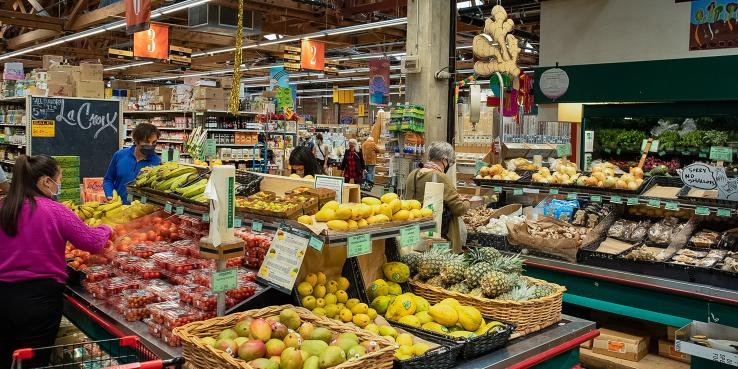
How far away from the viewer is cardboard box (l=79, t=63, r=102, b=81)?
30.8ft

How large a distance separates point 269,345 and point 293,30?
1383 centimetres

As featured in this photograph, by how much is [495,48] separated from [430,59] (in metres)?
1.63

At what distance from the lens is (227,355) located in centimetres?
231

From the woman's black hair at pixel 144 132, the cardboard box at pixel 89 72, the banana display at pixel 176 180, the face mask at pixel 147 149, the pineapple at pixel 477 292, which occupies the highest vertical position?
the cardboard box at pixel 89 72

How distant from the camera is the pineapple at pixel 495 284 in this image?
327cm

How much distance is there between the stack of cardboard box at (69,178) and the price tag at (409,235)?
6122 millimetres

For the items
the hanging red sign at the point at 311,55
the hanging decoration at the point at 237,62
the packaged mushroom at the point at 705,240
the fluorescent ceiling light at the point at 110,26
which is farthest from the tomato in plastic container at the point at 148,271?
the hanging red sign at the point at 311,55

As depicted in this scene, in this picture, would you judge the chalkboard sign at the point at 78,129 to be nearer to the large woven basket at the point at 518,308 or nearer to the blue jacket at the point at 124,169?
the blue jacket at the point at 124,169

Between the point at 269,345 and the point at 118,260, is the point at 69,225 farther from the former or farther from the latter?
the point at 269,345

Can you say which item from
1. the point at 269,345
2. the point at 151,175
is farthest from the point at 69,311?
the point at 269,345

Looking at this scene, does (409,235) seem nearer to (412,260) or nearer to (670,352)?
(412,260)

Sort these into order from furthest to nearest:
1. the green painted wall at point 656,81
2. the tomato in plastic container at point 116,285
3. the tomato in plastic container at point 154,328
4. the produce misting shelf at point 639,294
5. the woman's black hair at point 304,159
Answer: the woman's black hair at point 304,159
the green painted wall at point 656,81
the produce misting shelf at point 639,294
the tomato in plastic container at point 116,285
the tomato in plastic container at point 154,328

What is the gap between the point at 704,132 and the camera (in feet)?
24.7

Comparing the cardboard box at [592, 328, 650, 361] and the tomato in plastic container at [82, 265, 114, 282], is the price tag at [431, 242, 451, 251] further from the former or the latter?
the tomato in plastic container at [82, 265, 114, 282]
